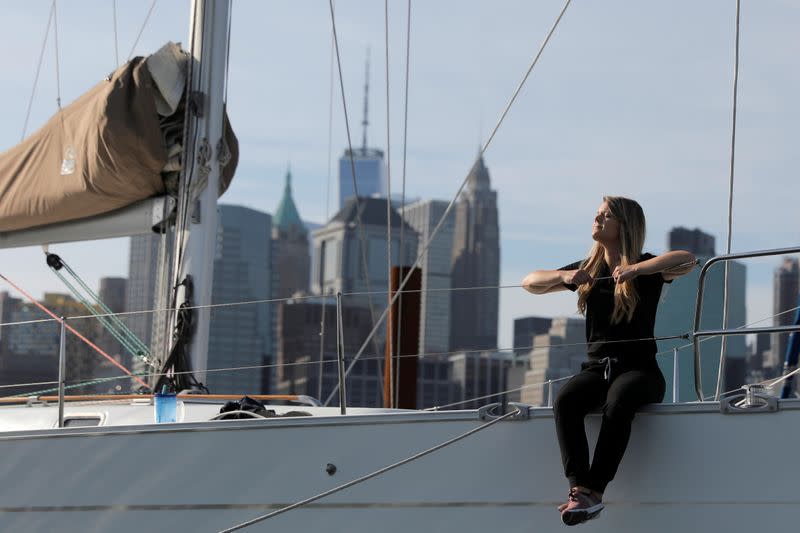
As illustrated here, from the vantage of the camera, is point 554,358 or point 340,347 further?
point 554,358

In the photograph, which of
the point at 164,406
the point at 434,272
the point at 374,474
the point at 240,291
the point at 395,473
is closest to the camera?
the point at 374,474

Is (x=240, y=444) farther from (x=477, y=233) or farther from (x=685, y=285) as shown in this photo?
(x=477, y=233)

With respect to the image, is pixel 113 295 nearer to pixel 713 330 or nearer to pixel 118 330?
pixel 118 330

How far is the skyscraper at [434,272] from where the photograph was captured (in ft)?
449

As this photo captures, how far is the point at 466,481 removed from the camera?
17.3 ft

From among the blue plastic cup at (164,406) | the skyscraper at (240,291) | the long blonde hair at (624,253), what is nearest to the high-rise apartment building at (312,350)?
the skyscraper at (240,291)

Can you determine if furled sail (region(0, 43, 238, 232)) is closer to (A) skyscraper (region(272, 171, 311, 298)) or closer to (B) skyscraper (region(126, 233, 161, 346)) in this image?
(B) skyscraper (region(126, 233, 161, 346))

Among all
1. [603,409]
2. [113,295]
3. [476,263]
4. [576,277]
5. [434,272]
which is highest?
[476,263]

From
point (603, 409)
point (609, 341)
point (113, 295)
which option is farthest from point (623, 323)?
point (113, 295)

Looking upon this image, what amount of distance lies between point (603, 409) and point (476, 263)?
156032mm

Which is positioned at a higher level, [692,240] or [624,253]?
[692,240]

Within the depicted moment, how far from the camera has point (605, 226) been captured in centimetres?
510

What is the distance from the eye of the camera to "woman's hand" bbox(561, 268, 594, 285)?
500 cm

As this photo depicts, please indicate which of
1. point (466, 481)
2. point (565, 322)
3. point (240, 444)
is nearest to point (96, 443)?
point (240, 444)
